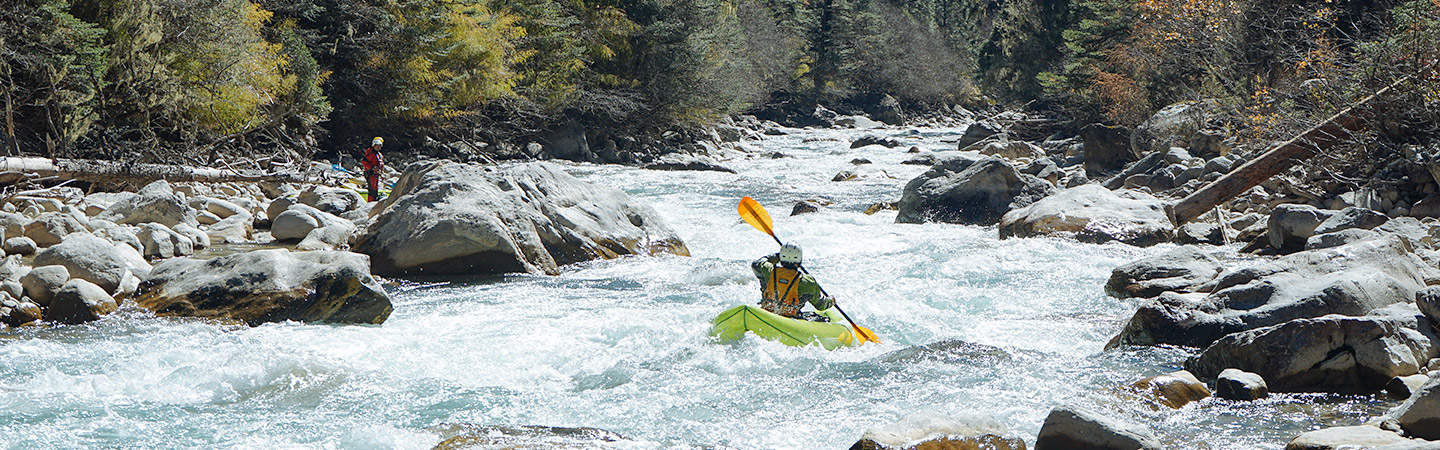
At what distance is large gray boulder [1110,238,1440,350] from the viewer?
662 centimetres

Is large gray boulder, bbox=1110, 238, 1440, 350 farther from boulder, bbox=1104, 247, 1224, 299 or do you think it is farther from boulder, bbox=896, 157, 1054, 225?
boulder, bbox=896, 157, 1054, 225

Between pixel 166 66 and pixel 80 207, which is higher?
pixel 166 66

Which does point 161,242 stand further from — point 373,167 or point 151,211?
point 373,167

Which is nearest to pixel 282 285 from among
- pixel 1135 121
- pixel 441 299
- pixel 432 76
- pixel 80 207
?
pixel 441 299

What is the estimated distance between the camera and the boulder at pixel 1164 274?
8.36 metres

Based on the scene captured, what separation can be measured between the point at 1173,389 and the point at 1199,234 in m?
6.02

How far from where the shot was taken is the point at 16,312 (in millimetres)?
7121

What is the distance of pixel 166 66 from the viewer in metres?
14.6

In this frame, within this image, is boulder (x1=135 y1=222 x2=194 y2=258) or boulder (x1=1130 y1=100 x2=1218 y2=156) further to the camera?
boulder (x1=1130 y1=100 x2=1218 y2=156)

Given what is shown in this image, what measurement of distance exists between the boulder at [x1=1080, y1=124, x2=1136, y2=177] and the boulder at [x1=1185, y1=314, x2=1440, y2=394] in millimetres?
13846

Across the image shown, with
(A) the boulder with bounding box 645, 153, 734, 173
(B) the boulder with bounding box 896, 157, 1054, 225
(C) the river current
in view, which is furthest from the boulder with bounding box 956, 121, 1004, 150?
(C) the river current

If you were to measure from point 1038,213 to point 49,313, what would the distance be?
379 inches

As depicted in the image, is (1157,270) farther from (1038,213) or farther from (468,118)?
(468,118)

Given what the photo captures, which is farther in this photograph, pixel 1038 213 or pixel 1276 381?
pixel 1038 213
